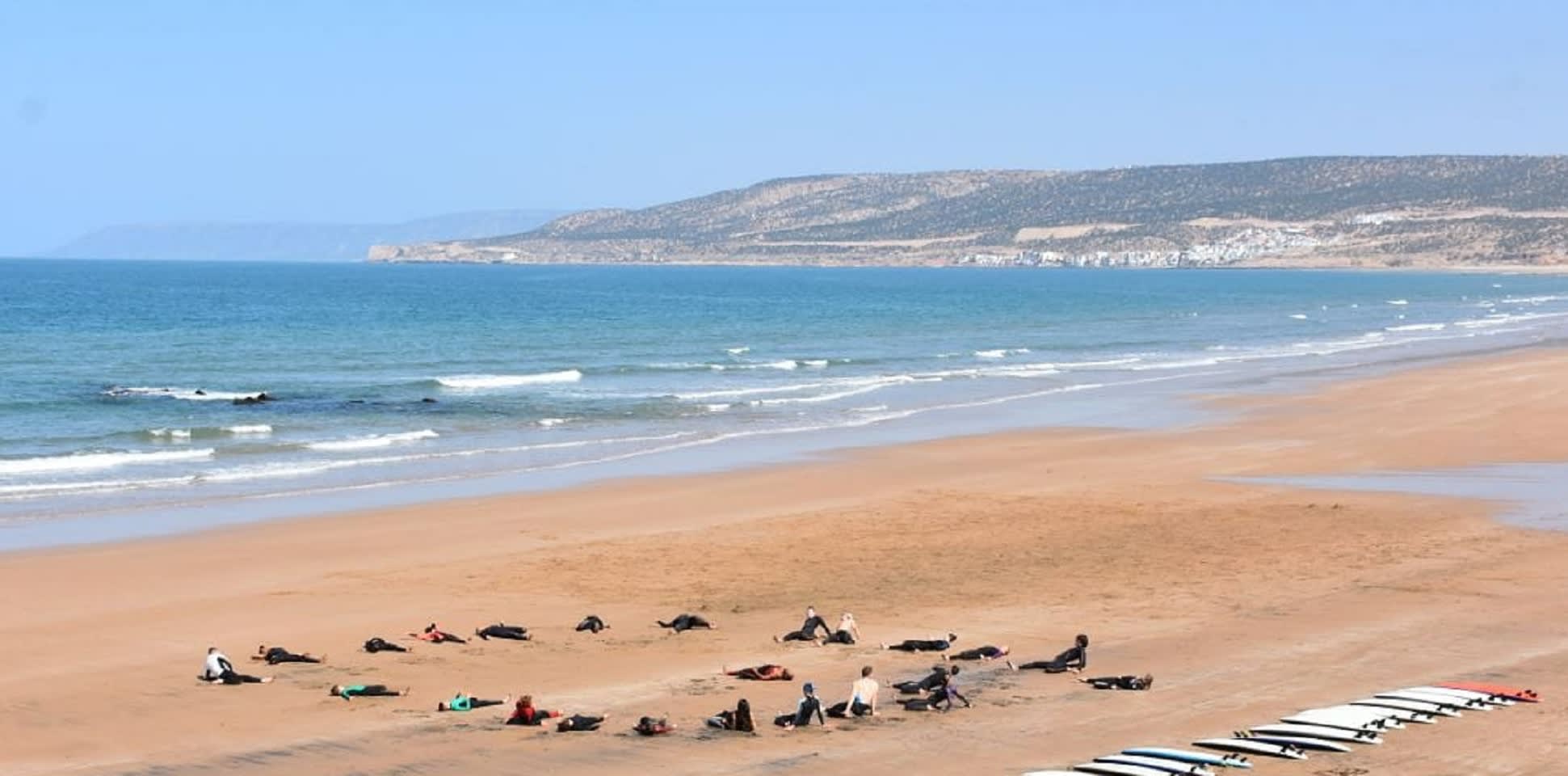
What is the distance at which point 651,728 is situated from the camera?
559 inches

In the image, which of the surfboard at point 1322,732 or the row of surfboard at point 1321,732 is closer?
the row of surfboard at point 1321,732

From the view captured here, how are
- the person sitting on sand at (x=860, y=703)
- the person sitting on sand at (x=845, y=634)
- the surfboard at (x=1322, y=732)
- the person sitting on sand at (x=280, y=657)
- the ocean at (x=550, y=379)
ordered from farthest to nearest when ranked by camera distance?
the ocean at (x=550, y=379) → the person sitting on sand at (x=845, y=634) → the person sitting on sand at (x=280, y=657) → the person sitting on sand at (x=860, y=703) → the surfboard at (x=1322, y=732)

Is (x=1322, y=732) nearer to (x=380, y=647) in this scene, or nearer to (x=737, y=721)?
(x=737, y=721)

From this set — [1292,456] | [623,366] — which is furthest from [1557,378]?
[623,366]

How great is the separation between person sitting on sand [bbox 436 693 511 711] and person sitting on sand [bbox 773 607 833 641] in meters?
3.33

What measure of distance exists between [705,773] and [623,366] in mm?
43479

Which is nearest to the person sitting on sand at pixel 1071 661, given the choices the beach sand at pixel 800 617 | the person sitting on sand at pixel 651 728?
the beach sand at pixel 800 617

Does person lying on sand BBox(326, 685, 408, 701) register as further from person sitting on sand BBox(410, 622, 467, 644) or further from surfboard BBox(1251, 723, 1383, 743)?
surfboard BBox(1251, 723, 1383, 743)

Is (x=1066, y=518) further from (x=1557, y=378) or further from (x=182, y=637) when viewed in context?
(x=1557, y=378)

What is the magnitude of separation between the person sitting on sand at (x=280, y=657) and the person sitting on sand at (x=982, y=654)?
5873 millimetres

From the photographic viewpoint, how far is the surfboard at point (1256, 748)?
1335 cm

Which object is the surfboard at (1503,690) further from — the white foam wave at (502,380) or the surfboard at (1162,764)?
the white foam wave at (502,380)

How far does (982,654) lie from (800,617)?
279cm

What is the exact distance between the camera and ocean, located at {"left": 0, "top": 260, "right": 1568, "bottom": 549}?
101 feet
